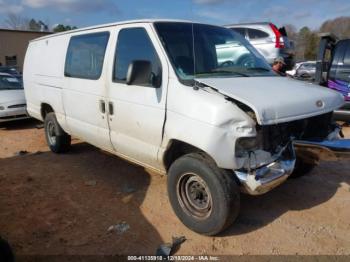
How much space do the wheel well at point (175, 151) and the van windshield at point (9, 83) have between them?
314 inches

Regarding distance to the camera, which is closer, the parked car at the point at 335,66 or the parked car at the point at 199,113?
the parked car at the point at 199,113

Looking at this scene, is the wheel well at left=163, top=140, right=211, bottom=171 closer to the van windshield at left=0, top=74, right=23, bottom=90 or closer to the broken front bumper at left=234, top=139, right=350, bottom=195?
the broken front bumper at left=234, top=139, right=350, bottom=195

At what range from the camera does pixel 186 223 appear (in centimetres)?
384

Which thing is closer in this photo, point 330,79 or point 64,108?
point 64,108

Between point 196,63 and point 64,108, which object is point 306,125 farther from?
point 64,108

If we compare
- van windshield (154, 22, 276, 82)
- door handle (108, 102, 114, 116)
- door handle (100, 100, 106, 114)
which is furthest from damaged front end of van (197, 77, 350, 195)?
door handle (100, 100, 106, 114)

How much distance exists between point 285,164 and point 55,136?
4.39 metres

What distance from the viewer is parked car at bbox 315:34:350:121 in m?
7.61

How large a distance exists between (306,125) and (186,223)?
67.1 inches

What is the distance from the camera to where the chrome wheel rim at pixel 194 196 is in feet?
12.0

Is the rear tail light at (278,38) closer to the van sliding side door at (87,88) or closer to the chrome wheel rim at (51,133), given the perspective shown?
the van sliding side door at (87,88)

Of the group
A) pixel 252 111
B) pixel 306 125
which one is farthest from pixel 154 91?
pixel 306 125

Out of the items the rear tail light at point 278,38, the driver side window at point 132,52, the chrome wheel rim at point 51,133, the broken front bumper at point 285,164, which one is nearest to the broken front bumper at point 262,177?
the broken front bumper at point 285,164

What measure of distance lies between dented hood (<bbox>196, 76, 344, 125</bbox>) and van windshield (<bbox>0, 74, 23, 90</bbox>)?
8.37 meters
